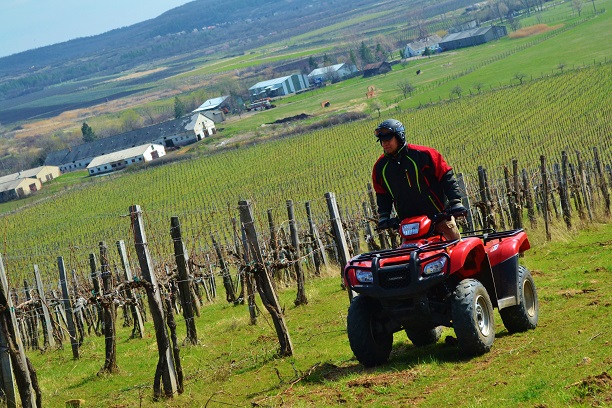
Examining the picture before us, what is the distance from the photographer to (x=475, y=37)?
152m

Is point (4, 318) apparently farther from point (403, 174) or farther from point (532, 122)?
point (532, 122)

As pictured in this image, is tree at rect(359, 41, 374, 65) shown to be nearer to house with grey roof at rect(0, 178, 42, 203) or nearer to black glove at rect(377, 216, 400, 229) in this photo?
house with grey roof at rect(0, 178, 42, 203)

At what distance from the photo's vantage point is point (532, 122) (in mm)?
63625

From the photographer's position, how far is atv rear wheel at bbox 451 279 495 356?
400 inches

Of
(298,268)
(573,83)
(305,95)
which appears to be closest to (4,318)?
(298,268)

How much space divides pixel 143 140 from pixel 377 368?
11809 cm

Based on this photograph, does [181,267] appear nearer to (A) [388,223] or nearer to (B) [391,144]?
(A) [388,223]

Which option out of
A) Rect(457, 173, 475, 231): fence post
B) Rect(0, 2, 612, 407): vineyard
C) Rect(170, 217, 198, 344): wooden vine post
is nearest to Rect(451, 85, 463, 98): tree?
Rect(0, 2, 612, 407): vineyard

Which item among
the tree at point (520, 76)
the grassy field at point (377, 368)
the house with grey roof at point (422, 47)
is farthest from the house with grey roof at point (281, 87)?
the grassy field at point (377, 368)

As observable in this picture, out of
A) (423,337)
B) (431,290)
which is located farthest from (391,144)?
(423,337)

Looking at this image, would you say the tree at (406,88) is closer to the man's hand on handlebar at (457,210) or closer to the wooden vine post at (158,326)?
the wooden vine post at (158,326)

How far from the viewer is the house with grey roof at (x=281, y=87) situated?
161500 millimetres

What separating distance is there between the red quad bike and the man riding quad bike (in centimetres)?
Answer: 1

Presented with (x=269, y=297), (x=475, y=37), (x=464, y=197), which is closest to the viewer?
(x=269, y=297)
